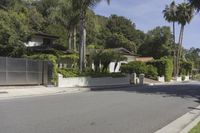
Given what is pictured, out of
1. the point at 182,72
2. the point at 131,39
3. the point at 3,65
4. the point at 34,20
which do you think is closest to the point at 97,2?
the point at 3,65

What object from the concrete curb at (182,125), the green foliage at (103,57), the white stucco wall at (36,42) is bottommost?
the concrete curb at (182,125)

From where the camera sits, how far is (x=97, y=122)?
13711mm

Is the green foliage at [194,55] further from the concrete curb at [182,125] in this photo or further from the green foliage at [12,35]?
the concrete curb at [182,125]

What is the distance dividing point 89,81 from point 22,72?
952 cm

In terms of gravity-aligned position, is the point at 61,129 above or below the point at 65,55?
below

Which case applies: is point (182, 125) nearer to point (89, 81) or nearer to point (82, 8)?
point (89, 81)

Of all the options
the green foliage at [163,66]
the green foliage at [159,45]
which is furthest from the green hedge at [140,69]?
the green foliage at [159,45]

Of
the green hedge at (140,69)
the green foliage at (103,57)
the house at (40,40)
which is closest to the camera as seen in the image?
the green foliage at (103,57)

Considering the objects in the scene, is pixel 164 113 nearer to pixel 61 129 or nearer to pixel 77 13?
pixel 61 129

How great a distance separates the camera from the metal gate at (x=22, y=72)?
3219 cm

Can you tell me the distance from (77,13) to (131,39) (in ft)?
232

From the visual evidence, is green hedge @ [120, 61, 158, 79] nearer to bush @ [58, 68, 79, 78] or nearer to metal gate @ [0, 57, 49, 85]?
bush @ [58, 68, 79, 78]

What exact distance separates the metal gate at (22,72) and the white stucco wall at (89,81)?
175 centimetres

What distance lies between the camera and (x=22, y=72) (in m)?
33.9
